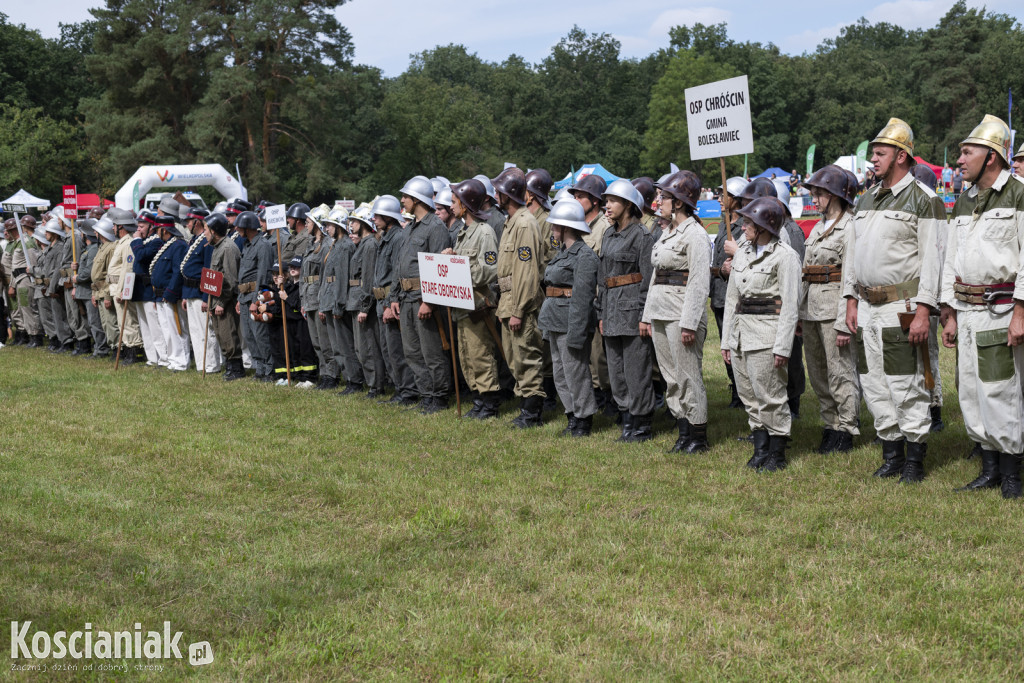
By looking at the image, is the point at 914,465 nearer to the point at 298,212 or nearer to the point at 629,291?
the point at 629,291

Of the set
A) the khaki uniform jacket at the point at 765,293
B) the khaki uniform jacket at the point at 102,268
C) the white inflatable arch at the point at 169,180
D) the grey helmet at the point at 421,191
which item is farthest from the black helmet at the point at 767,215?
the white inflatable arch at the point at 169,180

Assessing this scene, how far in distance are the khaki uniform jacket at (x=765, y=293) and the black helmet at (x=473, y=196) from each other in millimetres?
3440

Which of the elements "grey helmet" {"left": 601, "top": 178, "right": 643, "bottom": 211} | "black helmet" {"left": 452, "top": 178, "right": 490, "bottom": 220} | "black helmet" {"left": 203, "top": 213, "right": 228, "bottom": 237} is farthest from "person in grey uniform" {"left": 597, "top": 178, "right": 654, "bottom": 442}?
"black helmet" {"left": 203, "top": 213, "right": 228, "bottom": 237}

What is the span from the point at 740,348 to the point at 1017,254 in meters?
2.14

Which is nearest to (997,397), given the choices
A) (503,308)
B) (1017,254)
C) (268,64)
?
(1017,254)

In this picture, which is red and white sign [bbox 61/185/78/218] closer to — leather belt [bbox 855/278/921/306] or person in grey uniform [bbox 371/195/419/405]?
person in grey uniform [bbox 371/195/419/405]

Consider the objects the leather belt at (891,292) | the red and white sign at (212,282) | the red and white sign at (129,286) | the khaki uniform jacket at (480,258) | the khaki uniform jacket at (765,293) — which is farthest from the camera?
the red and white sign at (129,286)

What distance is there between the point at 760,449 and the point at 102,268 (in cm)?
1228

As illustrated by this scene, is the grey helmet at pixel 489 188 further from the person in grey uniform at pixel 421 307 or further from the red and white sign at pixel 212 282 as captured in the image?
the red and white sign at pixel 212 282

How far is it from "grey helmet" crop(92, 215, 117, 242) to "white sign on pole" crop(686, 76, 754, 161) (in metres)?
11.1

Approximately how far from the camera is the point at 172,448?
355 inches

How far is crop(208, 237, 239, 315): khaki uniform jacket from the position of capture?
A: 44.5 ft

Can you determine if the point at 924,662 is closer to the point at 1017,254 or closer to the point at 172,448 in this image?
the point at 1017,254

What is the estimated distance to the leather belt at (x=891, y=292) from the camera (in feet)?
22.5
